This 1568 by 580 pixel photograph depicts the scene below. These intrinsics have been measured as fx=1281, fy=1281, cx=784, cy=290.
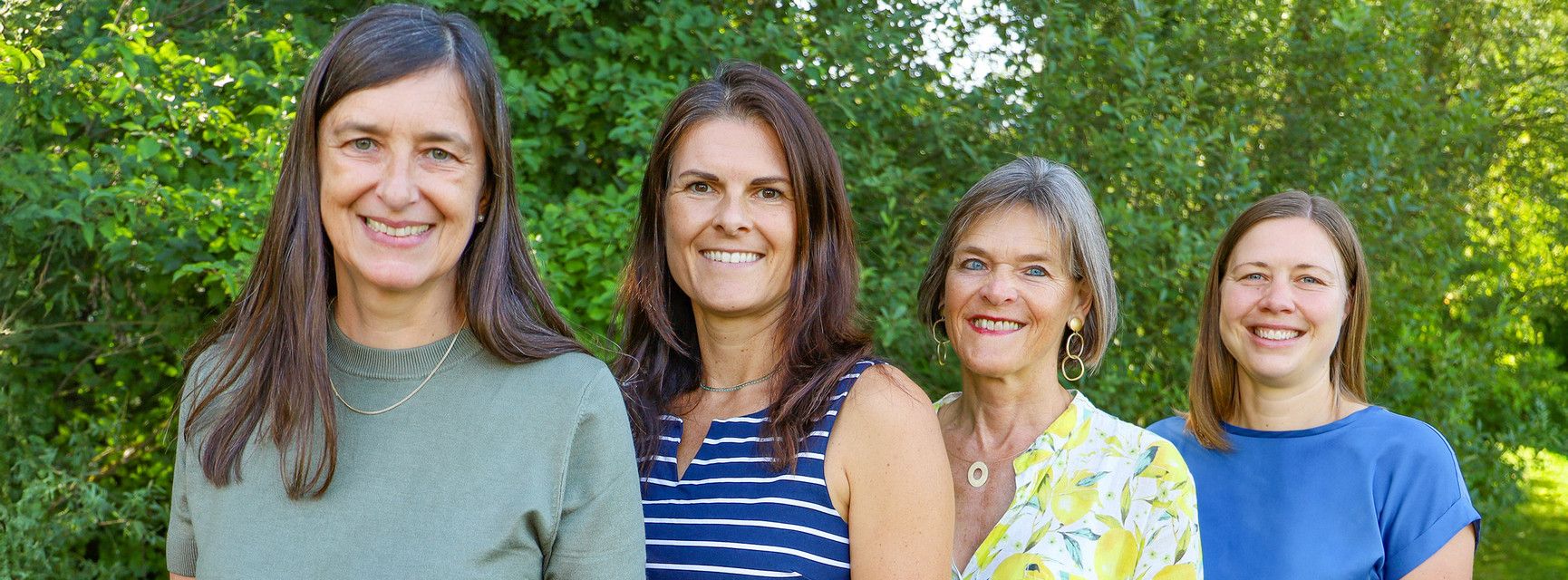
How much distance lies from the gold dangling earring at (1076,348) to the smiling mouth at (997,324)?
168 millimetres

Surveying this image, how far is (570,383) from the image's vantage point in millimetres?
1901

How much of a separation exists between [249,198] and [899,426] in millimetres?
2633

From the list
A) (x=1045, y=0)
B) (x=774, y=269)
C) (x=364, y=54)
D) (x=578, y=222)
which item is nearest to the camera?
(x=364, y=54)

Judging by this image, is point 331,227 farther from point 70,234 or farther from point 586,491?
point 70,234

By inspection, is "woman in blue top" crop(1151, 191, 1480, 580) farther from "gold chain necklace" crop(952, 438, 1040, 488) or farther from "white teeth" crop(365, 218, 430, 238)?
"white teeth" crop(365, 218, 430, 238)

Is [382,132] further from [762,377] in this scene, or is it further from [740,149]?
[762,377]

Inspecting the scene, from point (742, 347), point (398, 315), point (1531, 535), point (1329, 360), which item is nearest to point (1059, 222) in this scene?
point (742, 347)

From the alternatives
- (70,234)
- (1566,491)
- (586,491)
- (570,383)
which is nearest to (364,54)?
(570,383)

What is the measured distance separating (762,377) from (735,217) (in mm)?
306

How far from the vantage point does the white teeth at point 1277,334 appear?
3.02 m

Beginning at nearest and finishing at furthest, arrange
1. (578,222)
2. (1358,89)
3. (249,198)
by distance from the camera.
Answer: (249,198), (578,222), (1358,89)

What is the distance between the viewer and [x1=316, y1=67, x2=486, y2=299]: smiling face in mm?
1834

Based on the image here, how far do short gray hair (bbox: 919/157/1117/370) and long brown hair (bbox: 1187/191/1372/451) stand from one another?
0.45 metres

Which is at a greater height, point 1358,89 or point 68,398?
point 1358,89
